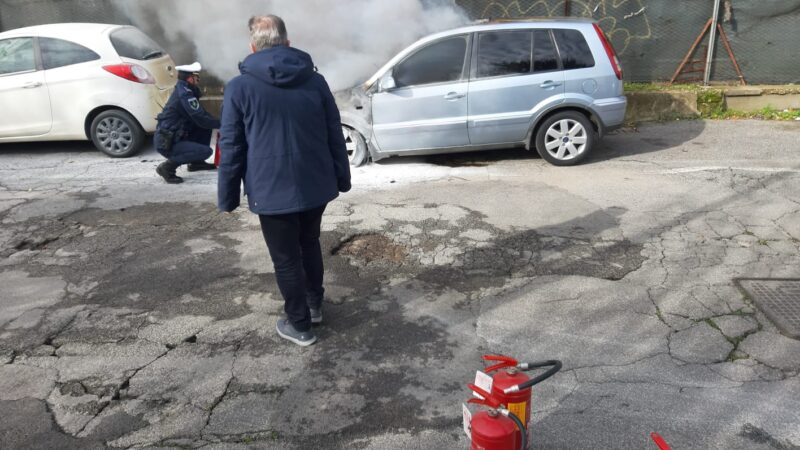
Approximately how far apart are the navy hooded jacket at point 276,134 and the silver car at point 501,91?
12.3ft

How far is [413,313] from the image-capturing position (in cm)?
424

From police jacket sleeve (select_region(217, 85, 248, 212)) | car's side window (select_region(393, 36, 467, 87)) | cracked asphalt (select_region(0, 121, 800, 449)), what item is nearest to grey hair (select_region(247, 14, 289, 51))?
police jacket sleeve (select_region(217, 85, 248, 212))

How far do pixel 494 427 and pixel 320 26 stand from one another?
26.1 feet

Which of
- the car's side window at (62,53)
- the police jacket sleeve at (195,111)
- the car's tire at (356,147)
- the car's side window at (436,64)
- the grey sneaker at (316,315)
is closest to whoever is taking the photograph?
the grey sneaker at (316,315)

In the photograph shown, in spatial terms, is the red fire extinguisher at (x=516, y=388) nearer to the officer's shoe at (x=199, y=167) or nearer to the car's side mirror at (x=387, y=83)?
the car's side mirror at (x=387, y=83)

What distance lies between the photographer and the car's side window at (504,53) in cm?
722

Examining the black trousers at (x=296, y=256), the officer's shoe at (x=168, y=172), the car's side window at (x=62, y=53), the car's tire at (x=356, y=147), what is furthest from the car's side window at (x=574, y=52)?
the car's side window at (x=62, y=53)

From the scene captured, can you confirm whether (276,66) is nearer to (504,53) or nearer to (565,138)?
(504,53)

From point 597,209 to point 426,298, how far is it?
236 centimetres

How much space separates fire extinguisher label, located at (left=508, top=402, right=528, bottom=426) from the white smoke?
6.33 meters

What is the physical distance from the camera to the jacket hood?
3.35 metres

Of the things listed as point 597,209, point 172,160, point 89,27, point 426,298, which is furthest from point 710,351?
point 89,27

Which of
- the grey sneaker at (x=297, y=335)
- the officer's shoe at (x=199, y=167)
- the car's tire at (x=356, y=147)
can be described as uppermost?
the car's tire at (x=356, y=147)

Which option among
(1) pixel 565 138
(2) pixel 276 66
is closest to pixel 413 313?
(2) pixel 276 66
